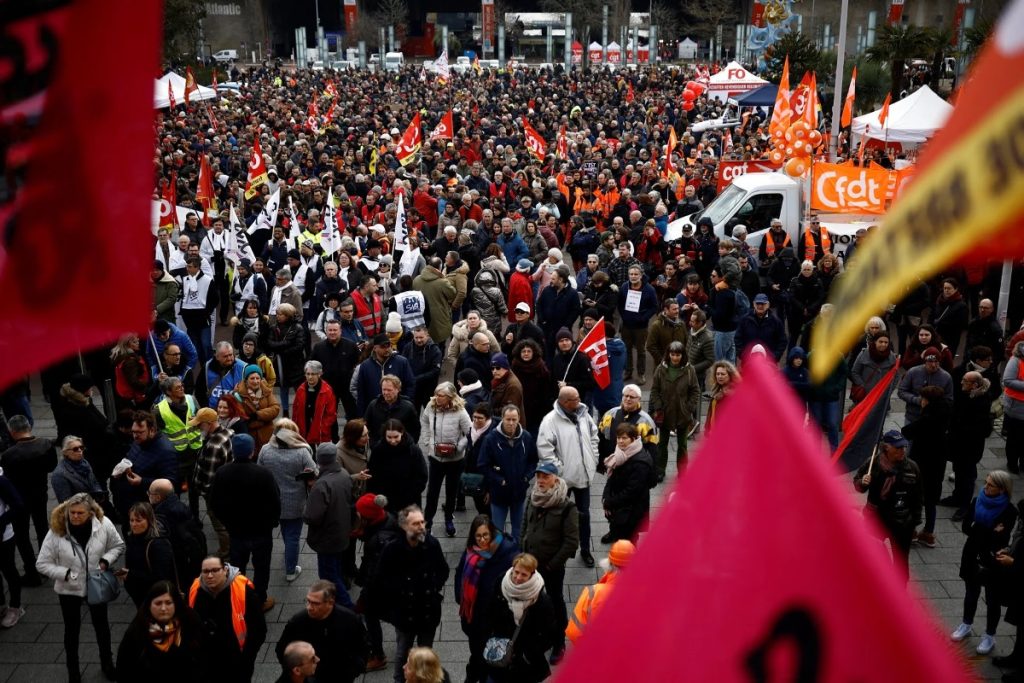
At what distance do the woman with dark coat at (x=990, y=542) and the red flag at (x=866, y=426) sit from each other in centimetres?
94

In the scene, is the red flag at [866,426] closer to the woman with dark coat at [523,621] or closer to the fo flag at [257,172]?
the woman with dark coat at [523,621]

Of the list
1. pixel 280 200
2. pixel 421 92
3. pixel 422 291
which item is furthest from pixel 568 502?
pixel 421 92

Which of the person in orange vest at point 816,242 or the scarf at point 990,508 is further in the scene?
the person in orange vest at point 816,242

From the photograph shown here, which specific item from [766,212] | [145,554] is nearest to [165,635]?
[145,554]

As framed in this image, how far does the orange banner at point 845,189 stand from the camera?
50.5 feet

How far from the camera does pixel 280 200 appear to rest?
17.3 m

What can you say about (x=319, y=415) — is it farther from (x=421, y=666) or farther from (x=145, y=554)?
(x=421, y=666)

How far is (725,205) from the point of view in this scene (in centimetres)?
1670

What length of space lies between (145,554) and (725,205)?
1207cm

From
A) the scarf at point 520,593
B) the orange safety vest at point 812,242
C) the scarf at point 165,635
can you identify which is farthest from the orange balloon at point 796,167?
the scarf at point 165,635

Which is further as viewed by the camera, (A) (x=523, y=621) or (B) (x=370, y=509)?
(B) (x=370, y=509)

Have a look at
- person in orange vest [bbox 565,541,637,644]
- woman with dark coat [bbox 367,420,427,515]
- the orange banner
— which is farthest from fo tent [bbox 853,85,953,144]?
person in orange vest [bbox 565,541,637,644]

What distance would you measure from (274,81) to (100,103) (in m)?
53.9

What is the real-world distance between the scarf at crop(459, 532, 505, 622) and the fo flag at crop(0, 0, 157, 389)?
4.54 meters
